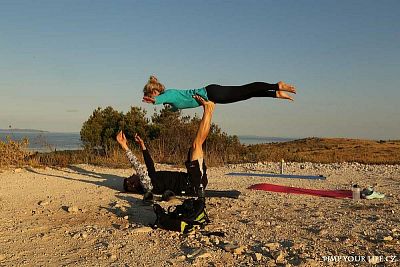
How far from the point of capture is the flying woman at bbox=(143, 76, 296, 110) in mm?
5801

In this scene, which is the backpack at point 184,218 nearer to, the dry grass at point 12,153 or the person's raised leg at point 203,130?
the person's raised leg at point 203,130

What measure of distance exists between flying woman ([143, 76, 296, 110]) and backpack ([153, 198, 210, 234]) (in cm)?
161

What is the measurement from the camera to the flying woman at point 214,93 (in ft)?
19.0

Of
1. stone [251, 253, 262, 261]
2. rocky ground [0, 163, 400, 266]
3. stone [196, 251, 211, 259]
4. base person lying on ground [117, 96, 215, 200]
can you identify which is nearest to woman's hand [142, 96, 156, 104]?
base person lying on ground [117, 96, 215, 200]

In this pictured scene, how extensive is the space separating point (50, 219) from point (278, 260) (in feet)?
11.4

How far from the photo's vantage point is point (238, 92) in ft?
19.5

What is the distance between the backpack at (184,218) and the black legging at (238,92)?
160 centimetres

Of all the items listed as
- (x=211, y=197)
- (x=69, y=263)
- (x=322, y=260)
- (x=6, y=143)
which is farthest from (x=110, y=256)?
(x=6, y=143)

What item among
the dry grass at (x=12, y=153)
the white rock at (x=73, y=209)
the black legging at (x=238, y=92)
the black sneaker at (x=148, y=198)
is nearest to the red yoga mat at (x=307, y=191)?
the black sneaker at (x=148, y=198)

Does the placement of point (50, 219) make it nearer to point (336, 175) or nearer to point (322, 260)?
point (322, 260)

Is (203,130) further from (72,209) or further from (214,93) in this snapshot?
(72,209)

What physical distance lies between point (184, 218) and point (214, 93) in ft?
6.49

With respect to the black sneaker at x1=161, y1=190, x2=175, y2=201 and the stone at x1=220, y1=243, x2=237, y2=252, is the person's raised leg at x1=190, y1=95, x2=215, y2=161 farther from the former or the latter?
the stone at x1=220, y1=243, x2=237, y2=252

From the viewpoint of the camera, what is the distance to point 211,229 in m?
4.86
